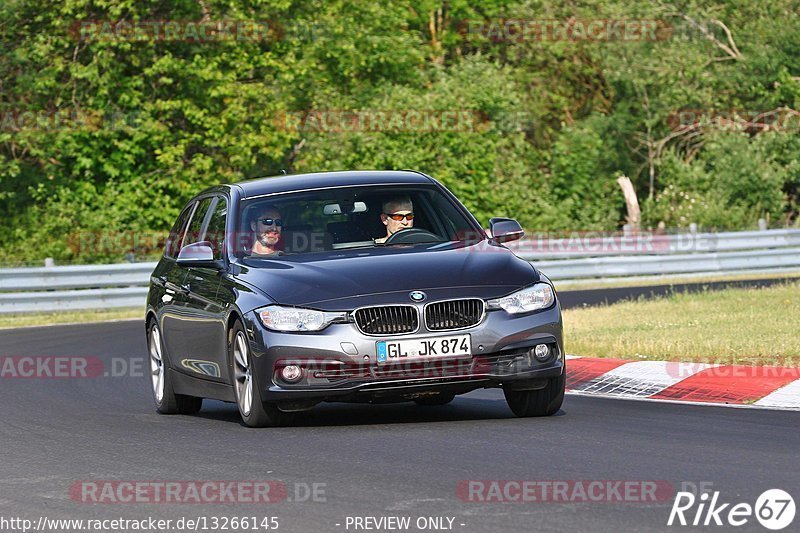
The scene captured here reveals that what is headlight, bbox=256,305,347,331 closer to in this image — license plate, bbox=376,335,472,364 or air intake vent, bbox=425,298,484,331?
license plate, bbox=376,335,472,364

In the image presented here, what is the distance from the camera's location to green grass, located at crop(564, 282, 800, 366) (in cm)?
1361

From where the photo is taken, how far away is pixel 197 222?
12727 mm

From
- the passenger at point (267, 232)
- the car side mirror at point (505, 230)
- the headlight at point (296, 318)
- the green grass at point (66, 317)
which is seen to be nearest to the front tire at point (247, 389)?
the headlight at point (296, 318)

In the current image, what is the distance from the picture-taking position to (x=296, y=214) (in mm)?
11367

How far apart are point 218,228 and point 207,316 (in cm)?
91

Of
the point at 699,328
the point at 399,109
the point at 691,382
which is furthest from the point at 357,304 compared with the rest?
the point at 399,109

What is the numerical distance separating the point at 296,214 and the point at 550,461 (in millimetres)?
3582

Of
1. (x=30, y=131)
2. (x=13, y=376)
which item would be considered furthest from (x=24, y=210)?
(x=13, y=376)

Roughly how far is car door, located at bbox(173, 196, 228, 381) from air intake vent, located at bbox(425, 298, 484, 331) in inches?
64.0

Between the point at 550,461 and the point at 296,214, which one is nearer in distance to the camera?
the point at 550,461

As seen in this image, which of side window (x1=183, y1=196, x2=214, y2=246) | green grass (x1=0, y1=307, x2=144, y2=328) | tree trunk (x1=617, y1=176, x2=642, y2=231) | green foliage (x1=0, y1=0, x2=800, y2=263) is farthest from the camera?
tree trunk (x1=617, y1=176, x2=642, y2=231)

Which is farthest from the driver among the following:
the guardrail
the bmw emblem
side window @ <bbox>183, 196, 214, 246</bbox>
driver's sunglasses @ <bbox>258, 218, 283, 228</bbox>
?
the guardrail

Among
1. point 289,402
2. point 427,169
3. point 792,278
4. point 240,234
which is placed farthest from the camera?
point 427,169

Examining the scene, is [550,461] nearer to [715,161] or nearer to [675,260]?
[675,260]
